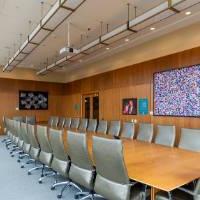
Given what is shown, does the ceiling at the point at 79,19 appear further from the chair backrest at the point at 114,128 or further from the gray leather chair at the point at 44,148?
the gray leather chair at the point at 44,148

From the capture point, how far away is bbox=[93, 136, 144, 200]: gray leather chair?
2270 mm

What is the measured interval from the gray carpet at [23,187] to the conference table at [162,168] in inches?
51.0

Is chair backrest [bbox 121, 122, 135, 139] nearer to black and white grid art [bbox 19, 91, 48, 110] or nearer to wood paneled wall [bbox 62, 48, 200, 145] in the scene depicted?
wood paneled wall [bbox 62, 48, 200, 145]

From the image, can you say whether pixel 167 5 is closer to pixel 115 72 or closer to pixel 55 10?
pixel 55 10

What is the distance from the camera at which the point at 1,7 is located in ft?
16.6

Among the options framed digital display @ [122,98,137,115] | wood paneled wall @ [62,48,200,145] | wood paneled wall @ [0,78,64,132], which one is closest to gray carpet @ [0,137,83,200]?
wood paneled wall @ [62,48,200,145]

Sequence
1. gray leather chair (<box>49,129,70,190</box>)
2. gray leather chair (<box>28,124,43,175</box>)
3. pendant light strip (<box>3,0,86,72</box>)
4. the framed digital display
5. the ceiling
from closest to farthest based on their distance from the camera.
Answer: gray leather chair (<box>49,129,70,190</box>)
pendant light strip (<box>3,0,86,72</box>)
gray leather chair (<box>28,124,43,175</box>)
the ceiling
the framed digital display

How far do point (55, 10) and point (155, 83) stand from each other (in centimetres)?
408

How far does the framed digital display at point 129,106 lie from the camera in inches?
308

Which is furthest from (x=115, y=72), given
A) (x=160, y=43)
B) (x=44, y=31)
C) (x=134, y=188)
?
(x=134, y=188)

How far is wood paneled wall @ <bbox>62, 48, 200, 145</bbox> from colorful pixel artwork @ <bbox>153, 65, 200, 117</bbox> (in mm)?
175

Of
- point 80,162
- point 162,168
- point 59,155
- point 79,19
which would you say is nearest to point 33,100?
point 79,19

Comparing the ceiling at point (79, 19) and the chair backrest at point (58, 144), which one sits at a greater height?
the ceiling at point (79, 19)

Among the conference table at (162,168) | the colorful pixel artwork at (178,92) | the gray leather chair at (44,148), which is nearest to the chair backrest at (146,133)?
the conference table at (162,168)
